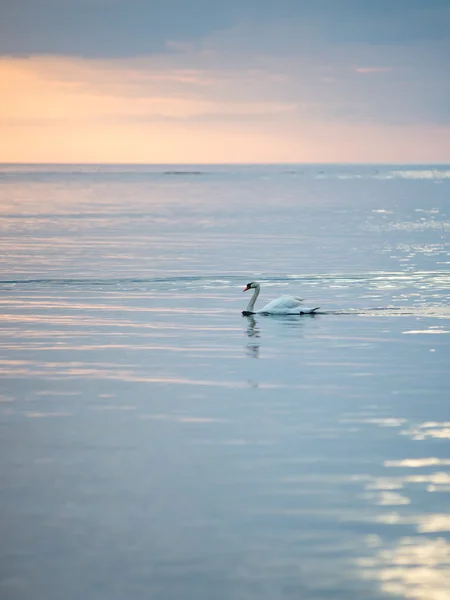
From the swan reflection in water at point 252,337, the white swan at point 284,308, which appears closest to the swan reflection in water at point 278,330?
the swan reflection in water at point 252,337

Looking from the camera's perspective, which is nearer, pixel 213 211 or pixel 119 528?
pixel 119 528

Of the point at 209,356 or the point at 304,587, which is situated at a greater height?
the point at 209,356

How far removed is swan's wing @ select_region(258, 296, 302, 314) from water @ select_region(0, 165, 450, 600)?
0.30 meters

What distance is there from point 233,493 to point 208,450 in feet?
5.81

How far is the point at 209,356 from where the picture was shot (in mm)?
21484

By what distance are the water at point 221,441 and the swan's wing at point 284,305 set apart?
300 mm

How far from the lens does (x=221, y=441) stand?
15.1 metres

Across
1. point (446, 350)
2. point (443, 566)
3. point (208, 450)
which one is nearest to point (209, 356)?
point (446, 350)

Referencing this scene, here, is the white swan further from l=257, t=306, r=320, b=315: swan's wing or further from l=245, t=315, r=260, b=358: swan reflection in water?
l=245, t=315, r=260, b=358: swan reflection in water

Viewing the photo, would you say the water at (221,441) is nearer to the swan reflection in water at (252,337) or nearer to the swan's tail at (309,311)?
the swan reflection in water at (252,337)

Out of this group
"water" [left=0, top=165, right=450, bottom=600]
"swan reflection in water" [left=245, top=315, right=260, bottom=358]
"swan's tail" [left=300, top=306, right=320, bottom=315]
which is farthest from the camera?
"swan's tail" [left=300, top=306, right=320, bottom=315]

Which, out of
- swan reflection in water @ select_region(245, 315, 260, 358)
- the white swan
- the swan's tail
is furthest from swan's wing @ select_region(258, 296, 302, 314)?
swan reflection in water @ select_region(245, 315, 260, 358)

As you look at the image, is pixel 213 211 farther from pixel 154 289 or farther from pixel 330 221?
pixel 154 289

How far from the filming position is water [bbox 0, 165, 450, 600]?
35.6 ft
